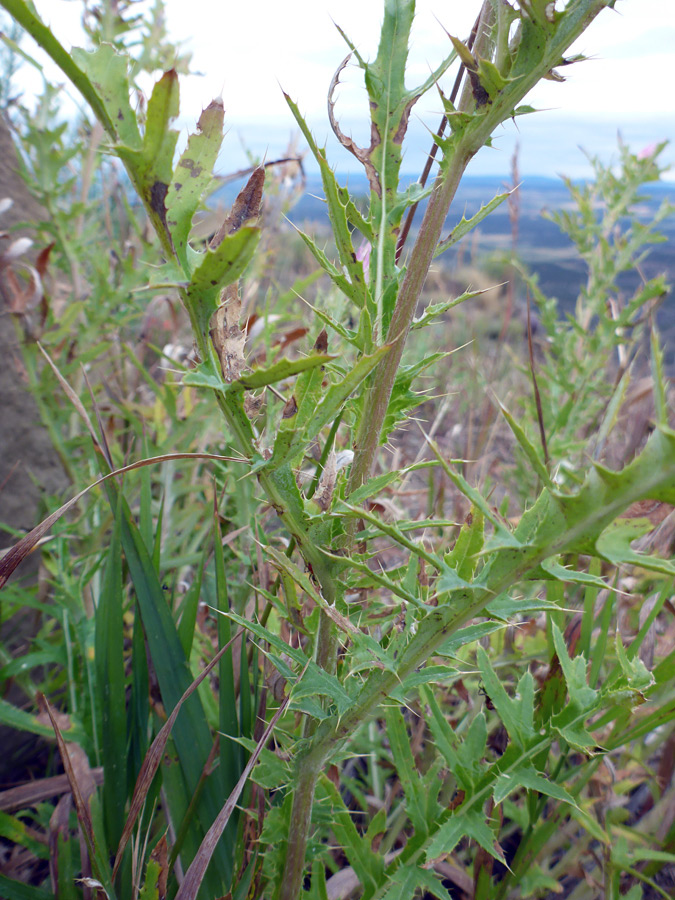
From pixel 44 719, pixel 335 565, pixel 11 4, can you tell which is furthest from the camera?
pixel 44 719

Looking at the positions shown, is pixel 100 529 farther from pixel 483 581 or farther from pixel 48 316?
pixel 483 581

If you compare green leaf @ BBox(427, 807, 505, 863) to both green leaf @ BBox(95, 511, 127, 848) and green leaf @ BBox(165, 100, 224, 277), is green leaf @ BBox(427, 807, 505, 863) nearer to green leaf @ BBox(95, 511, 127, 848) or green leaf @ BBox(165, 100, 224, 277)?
green leaf @ BBox(95, 511, 127, 848)

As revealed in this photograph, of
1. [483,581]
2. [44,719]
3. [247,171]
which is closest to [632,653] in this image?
[483,581]

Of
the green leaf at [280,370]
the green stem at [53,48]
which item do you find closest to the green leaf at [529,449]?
the green leaf at [280,370]

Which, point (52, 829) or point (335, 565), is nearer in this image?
point (335, 565)

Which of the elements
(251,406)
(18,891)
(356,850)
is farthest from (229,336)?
(18,891)

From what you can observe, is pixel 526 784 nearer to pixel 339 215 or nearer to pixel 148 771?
pixel 148 771

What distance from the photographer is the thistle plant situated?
45cm

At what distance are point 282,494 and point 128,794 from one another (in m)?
0.64

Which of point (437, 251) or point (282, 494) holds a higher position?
point (437, 251)

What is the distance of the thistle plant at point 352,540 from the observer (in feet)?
1.47

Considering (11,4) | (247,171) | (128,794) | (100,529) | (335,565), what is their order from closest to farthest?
(11,4)
(335,565)
(128,794)
(100,529)
(247,171)

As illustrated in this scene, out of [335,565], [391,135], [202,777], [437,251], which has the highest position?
[391,135]

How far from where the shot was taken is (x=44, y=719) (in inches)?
41.0
